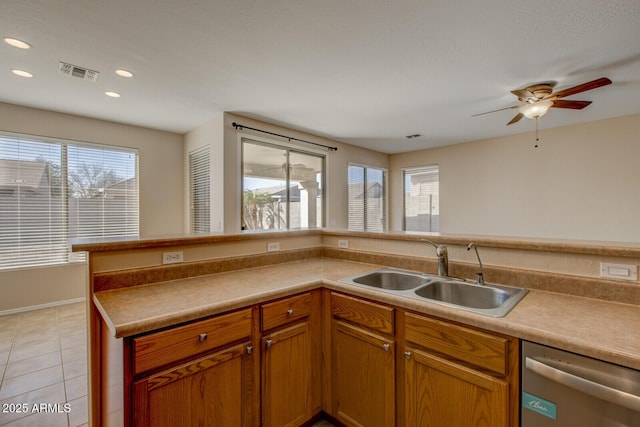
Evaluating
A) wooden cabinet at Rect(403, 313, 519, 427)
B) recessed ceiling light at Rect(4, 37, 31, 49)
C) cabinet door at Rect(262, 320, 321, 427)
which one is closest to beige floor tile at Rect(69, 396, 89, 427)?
cabinet door at Rect(262, 320, 321, 427)

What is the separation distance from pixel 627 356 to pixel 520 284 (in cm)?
71

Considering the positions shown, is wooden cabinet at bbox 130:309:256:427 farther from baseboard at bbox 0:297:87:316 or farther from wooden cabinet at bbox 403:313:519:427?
baseboard at bbox 0:297:87:316

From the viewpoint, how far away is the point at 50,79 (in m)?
2.92

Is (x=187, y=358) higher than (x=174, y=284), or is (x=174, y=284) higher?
(x=174, y=284)

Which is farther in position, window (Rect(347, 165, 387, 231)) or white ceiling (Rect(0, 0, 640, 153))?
window (Rect(347, 165, 387, 231))

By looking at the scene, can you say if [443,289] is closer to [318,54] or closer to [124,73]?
[318,54]

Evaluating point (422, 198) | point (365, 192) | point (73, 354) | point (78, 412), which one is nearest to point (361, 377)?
point (78, 412)

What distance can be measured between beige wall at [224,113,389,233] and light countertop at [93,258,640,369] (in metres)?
1.24

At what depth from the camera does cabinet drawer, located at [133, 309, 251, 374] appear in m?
1.09

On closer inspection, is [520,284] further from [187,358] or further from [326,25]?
[326,25]

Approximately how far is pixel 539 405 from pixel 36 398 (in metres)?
3.04

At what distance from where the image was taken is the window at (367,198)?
593 centimetres

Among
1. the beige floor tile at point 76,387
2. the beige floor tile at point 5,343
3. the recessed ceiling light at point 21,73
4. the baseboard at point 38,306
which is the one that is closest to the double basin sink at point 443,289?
the beige floor tile at point 76,387

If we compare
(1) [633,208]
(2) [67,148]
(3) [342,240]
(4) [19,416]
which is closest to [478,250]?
(3) [342,240]
